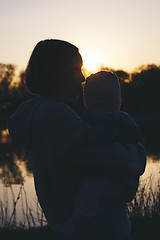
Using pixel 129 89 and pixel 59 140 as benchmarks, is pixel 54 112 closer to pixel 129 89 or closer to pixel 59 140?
pixel 59 140

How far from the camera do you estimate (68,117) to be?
173cm

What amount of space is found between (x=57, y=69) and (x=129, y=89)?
4887 cm

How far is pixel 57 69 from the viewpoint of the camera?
1.82 metres

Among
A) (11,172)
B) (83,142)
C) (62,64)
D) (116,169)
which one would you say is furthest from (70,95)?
(11,172)

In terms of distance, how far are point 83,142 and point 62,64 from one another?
0.43m

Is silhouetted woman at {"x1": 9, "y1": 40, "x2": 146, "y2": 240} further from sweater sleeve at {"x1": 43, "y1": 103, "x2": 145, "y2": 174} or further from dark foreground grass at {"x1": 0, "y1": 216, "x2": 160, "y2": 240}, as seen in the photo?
dark foreground grass at {"x1": 0, "y1": 216, "x2": 160, "y2": 240}

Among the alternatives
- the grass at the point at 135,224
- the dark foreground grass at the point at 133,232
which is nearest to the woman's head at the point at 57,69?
the grass at the point at 135,224

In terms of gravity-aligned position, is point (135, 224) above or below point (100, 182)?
below

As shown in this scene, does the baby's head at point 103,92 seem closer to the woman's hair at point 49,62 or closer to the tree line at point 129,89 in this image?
the woman's hair at point 49,62

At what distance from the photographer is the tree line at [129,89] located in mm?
47750

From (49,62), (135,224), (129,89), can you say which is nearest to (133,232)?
(135,224)

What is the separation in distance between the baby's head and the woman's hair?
244 millimetres

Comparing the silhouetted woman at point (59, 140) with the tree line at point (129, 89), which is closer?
the silhouetted woman at point (59, 140)

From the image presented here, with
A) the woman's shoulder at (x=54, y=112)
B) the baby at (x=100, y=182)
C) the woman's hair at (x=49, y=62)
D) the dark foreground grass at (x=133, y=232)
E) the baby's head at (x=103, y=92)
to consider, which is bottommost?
the dark foreground grass at (x=133, y=232)
